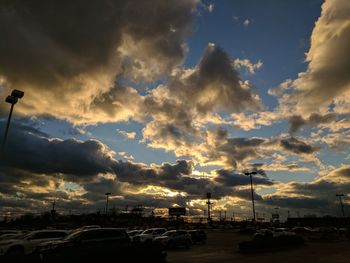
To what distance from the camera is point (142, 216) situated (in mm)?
162250

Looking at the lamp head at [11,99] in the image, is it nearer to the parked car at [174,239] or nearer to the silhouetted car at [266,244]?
the parked car at [174,239]

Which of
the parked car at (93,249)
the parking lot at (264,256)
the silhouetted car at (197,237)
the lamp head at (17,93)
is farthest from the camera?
the silhouetted car at (197,237)

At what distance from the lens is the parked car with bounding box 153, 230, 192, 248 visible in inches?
1275

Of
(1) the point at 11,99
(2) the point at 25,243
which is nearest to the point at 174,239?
(2) the point at 25,243

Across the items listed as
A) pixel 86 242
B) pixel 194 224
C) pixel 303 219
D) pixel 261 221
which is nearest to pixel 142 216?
pixel 194 224

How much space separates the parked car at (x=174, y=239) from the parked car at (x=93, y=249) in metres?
13.6

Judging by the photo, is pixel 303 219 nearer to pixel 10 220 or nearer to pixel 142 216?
pixel 142 216

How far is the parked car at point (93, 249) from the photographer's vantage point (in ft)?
44.0

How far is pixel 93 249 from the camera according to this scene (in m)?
14.0

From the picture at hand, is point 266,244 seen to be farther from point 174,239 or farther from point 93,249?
point 93,249

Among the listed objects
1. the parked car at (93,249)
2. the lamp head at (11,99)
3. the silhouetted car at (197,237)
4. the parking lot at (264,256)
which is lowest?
the parking lot at (264,256)

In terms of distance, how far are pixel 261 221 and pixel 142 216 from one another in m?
56.2

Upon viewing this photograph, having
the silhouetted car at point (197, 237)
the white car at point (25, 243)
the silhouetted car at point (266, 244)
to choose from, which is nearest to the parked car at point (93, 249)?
the white car at point (25, 243)

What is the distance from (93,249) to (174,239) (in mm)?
19763
